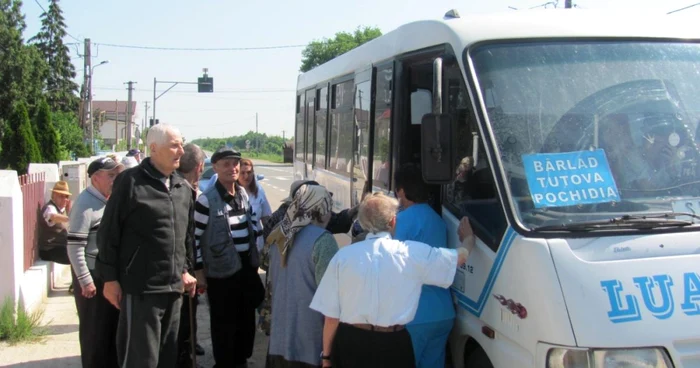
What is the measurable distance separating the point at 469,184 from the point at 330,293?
1.00m

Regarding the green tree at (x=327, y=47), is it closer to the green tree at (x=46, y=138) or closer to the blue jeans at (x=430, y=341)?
the green tree at (x=46, y=138)

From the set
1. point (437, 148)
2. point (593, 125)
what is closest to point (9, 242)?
point (437, 148)

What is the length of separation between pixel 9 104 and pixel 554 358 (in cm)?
5078

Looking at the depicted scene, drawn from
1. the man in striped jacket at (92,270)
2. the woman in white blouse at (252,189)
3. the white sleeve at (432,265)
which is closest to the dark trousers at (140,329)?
the man in striped jacket at (92,270)

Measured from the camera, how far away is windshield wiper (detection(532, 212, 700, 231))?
3.47 m

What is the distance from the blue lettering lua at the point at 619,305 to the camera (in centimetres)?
321

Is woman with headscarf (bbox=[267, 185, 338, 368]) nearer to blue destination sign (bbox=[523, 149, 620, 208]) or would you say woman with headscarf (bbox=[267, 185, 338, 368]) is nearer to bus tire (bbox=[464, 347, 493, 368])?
bus tire (bbox=[464, 347, 493, 368])

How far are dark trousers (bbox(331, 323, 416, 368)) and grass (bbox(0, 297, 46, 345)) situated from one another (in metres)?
4.52

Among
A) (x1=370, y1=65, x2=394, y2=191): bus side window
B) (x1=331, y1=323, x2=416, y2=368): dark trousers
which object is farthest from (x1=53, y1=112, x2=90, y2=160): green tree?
(x1=331, y1=323, x2=416, y2=368): dark trousers

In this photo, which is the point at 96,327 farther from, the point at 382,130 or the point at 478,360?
the point at 478,360

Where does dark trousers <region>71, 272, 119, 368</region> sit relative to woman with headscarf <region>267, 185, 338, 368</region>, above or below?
below

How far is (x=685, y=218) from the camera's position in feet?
11.6

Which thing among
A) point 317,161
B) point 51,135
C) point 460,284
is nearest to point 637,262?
point 460,284

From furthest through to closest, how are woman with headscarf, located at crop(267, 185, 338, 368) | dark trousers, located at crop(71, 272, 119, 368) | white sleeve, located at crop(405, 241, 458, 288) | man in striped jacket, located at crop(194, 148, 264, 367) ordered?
man in striped jacket, located at crop(194, 148, 264, 367), dark trousers, located at crop(71, 272, 119, 368), woman with headscarf, located at crop(267, 185, 338, 368), white sleeve, located at crop(405, 241, 458, 288)
